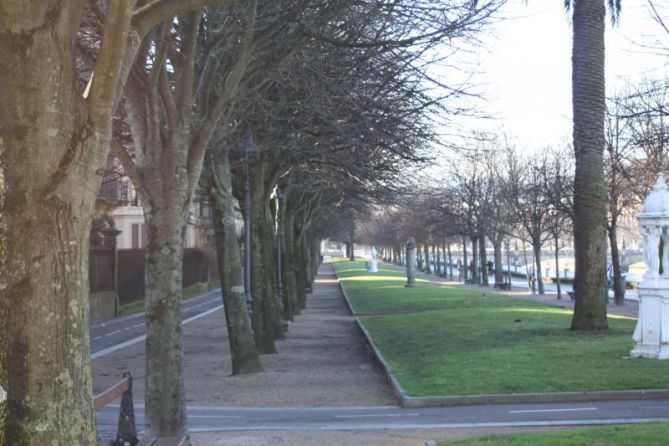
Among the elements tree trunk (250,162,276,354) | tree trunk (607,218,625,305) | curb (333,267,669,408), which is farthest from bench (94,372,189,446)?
tree trunk (607,218,625,305)

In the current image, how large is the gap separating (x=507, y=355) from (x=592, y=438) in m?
7.77

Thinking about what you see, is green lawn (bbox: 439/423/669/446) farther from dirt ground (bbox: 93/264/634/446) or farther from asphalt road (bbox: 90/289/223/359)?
asphalt road (bbox: 90/289/223/359)

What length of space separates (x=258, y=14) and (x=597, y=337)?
9.96 metres

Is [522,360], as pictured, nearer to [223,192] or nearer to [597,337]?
[597,337]

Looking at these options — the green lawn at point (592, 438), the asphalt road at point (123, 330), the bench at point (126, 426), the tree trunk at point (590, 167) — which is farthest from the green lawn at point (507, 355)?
the asphalt road at point (123, 330)

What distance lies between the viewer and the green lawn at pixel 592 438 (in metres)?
7.58

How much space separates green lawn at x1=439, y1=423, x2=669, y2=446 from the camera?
24.9 ft

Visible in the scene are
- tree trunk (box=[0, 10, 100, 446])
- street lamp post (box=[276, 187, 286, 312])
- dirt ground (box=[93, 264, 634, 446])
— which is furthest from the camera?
street lamp post (box=[276, 187, 286, 312])

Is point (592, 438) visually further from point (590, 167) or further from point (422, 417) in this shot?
point (590, 167)

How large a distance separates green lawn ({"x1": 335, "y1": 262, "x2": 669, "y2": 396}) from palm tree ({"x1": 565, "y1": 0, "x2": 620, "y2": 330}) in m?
0.83

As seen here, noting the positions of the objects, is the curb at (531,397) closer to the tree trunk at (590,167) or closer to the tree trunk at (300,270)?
the tree trunk at (590,167)

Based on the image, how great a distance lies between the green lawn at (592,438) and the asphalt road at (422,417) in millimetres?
1725

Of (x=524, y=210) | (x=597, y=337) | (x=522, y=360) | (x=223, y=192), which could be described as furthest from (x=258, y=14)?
(x=524, y=210)

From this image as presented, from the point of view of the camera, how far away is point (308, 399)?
14094 millimetres
